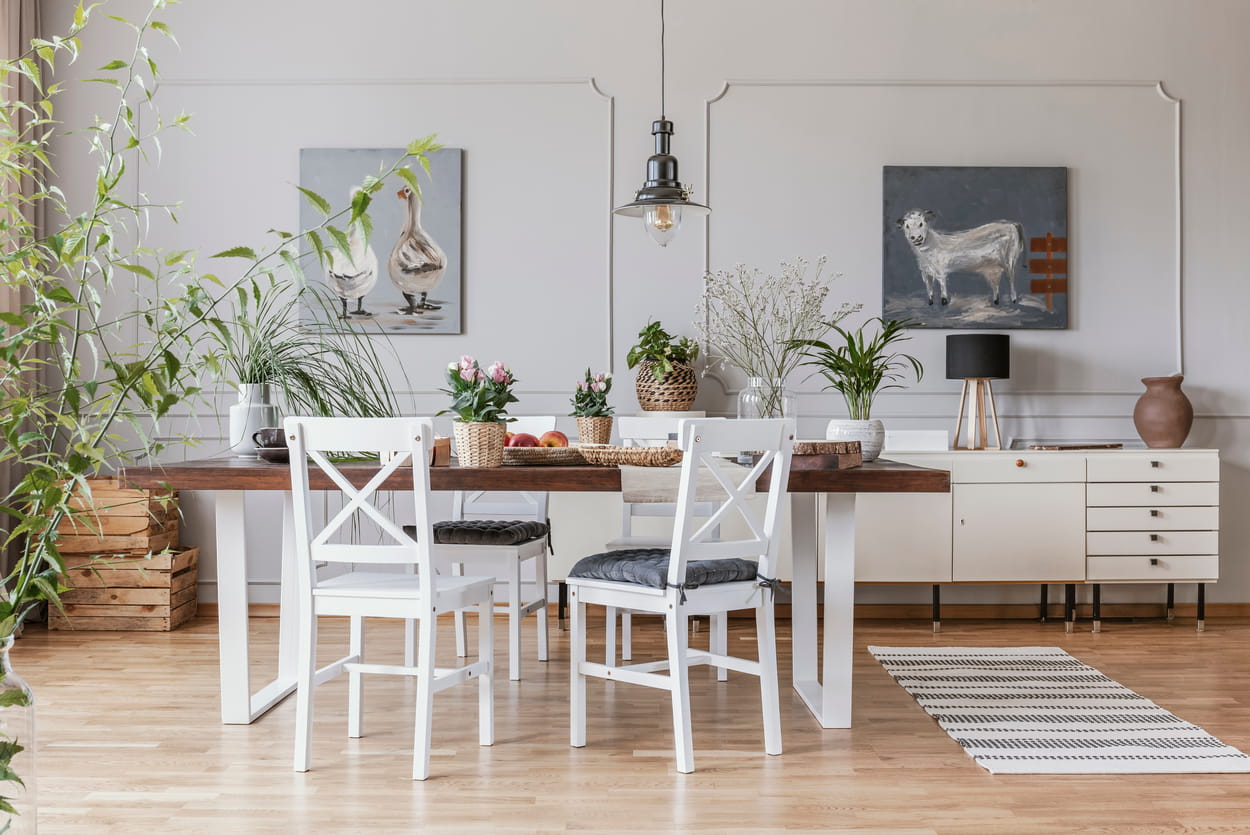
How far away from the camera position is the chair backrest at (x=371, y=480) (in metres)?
2.36

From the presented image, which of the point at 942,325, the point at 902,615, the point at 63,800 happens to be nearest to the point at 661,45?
the point at 942,325

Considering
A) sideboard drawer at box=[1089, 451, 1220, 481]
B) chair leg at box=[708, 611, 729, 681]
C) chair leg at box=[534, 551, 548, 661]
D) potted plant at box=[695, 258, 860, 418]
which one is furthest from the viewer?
potted plant at box=[695, 258, 860, 418]

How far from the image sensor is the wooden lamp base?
436 centimetres

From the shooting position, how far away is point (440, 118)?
4.60m

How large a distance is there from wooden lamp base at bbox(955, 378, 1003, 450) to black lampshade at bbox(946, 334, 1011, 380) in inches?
2.4

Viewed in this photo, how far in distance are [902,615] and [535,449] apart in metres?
2.46

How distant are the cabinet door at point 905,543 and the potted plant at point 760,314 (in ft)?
2.63

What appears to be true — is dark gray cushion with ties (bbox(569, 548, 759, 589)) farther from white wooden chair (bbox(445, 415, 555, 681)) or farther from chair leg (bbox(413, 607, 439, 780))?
white wooden chair (bbox(445, 415, 555, 681))

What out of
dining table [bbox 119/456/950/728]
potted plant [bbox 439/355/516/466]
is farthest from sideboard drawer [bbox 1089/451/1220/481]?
potted plant [bbox 439/355/516/466]

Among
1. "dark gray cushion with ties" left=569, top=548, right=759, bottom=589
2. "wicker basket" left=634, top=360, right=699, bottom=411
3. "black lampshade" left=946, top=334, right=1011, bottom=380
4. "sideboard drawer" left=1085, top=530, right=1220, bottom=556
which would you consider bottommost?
"sideboard drawer" left=1085, top=530, right=1220, bottom=556

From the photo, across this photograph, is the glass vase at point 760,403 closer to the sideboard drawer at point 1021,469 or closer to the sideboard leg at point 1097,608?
the sideboard drawer at point 1021,469

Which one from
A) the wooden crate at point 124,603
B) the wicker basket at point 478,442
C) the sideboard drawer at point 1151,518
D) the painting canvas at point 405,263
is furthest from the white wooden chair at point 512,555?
the sideboard drawer at point 1151,518

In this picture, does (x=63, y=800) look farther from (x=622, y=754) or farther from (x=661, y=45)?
(x=661, y=45)

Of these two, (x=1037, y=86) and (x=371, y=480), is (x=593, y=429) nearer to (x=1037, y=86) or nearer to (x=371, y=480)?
(x=371, y=480)
